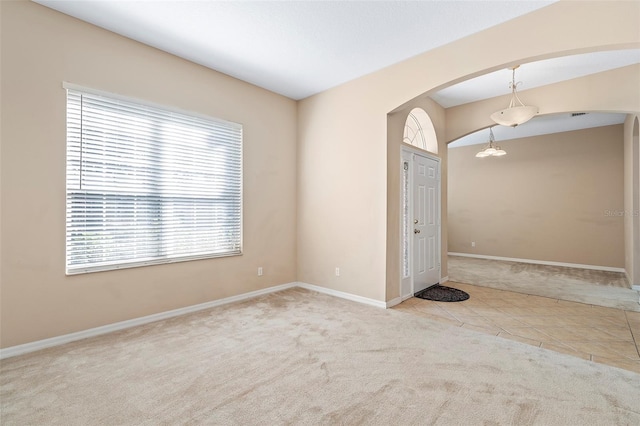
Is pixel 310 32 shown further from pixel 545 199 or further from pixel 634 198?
pixel 545 199

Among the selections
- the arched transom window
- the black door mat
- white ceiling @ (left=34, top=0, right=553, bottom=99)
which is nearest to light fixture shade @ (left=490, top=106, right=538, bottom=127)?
the arched transom window

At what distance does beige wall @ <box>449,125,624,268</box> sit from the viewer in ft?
20.5

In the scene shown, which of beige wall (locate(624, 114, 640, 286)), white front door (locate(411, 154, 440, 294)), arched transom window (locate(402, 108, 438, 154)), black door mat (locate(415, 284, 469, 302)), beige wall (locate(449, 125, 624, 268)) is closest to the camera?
black door mat (locate(415, 284, 469, 302))

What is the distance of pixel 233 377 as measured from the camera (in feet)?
7.38

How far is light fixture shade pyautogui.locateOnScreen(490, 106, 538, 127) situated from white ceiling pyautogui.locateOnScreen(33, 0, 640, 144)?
1.60ft

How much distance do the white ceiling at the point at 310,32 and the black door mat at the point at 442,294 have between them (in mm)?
3087

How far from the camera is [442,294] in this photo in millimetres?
4531

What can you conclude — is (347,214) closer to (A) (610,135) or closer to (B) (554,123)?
(B) (554,123)

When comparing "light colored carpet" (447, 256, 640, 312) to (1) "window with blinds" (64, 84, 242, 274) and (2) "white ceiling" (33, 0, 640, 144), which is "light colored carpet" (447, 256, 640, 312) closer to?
(2) "white ceiling" (33, 0, 640, 144)

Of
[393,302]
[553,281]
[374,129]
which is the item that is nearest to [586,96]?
[374,129]

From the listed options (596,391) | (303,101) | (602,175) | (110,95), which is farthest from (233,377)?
(602,175)

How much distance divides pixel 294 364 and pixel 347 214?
2344mm

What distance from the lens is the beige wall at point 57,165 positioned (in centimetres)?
256

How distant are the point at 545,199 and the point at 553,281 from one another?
246cm
